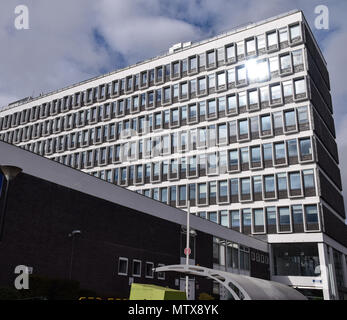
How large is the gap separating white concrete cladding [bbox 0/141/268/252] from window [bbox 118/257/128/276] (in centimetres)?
399

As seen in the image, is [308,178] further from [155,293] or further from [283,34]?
[155,293]

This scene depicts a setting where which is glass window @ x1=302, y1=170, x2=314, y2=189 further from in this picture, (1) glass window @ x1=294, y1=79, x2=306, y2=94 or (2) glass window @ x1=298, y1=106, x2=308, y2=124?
(1) glass window @ x1=294, y1=79, x2=306, y2=94

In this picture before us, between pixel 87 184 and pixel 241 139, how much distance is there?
33.1 m

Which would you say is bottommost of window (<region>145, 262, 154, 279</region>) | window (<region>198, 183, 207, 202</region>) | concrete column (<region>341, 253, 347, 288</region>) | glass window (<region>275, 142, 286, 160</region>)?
window (<region>145, 262, 154, 279</region>)

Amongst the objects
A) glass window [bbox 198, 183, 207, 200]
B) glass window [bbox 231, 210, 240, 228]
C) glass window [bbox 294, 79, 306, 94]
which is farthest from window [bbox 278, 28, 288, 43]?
glass window [bbox 231, 210, 240, 228]

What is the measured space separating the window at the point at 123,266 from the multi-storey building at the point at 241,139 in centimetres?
2475

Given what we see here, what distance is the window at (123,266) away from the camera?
28741 mm

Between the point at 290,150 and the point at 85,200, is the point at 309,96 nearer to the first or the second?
the point at 290,150

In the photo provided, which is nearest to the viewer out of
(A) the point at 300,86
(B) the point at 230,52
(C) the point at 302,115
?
(C) the point at 302,115

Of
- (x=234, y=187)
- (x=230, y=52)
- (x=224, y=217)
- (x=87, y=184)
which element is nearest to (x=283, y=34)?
(x=230, y=52)

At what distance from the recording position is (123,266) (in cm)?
2917

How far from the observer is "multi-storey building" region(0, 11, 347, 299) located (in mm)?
52188

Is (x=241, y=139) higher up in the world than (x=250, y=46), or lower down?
lower down
